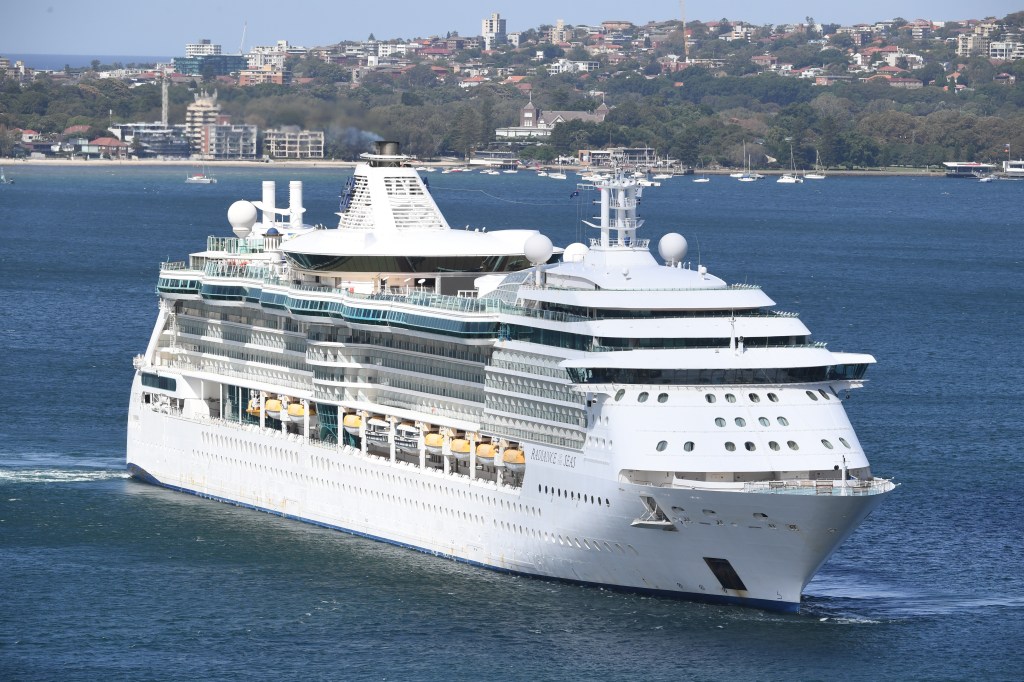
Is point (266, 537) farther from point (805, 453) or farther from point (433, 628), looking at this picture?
point (805, 453)

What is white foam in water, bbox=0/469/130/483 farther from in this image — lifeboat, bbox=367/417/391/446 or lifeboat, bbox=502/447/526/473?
lifeboat, bbox=502/447/526/473

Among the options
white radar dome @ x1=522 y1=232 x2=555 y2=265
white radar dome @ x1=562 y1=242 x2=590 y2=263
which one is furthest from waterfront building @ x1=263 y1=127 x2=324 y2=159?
white radar dome @ x1=522 y1=232 x2=555 y2=265

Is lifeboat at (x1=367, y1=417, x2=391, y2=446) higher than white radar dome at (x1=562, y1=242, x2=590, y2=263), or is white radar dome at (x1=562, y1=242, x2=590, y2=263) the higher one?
white radar dome at (x1=562, y1=242, x2=590, y2=263)

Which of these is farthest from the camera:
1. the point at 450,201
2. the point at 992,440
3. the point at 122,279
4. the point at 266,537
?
the point at 450,201

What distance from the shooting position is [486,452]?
45.7 m

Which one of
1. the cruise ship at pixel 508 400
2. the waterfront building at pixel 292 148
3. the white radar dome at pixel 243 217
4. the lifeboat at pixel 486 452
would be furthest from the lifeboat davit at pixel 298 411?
the waterfront building at pixel 292 148

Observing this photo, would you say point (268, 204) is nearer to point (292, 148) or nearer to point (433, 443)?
point (433, 443)

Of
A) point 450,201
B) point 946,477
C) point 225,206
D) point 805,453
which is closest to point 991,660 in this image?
point 805,453

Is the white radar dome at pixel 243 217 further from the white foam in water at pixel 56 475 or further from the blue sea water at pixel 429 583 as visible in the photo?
the white foam in water at pixel 56 475

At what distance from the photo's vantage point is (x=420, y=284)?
49.4 m

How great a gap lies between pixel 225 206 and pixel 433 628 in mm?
121885

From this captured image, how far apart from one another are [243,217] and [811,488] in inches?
874

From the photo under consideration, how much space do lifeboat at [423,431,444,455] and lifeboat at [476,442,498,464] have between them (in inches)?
48.9

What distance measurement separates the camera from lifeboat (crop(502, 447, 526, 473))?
44.5 m
